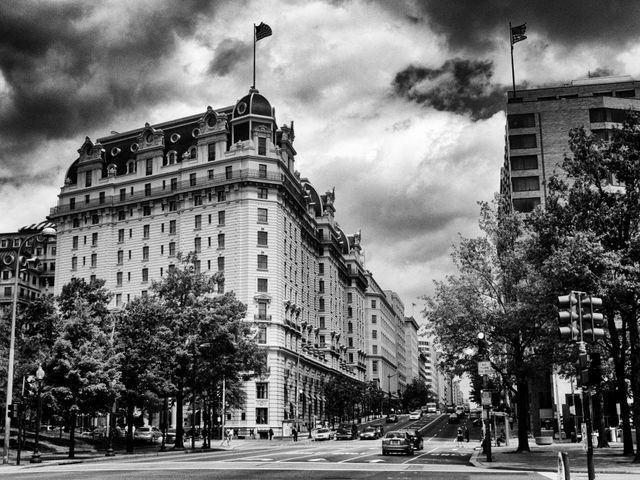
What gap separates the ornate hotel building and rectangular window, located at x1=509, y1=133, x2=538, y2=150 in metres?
30.6

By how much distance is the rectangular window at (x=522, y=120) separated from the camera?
3760 inches

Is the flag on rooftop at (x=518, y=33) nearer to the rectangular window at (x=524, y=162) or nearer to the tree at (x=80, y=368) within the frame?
the rectangular window at (x=524, y=162)

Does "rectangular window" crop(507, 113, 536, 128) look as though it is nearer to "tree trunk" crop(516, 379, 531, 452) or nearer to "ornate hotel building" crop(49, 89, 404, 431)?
"ornate hotel building" crop(49, 89, 404, 431)

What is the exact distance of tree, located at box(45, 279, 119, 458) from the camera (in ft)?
146

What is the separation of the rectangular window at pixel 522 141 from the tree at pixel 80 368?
63.5m

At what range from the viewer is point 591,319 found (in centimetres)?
2016

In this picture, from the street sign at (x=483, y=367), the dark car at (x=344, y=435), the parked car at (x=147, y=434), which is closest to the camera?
the street sign at (x=483, y=367)

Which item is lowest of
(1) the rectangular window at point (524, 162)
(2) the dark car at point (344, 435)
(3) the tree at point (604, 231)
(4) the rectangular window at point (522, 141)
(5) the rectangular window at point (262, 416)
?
(2) the dark car at point (344, 435)

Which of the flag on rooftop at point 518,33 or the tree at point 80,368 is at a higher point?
the flag on rooftop at point 518,33

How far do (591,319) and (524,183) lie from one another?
7676 cm

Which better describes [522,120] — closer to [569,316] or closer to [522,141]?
[522,141]

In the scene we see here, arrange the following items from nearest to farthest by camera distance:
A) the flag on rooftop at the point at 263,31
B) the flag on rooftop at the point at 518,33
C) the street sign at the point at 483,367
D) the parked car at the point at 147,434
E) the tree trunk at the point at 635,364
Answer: the tree trunk at the point at 635,364, the street sign at the point at 483,367, the parked car at the point at 147,434, the flag on rooftop at the point at 518,33, the flag on rooftop at the point at 263,31

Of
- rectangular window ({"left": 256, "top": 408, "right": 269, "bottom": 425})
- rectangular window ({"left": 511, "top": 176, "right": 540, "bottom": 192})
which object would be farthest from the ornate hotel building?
rectangular window ({"left": 511, "top": 176, "right": 540, "bottom": 192})

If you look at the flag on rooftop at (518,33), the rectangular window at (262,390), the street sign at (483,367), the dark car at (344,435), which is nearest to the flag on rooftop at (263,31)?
the flag on rooftop at (518,33)
